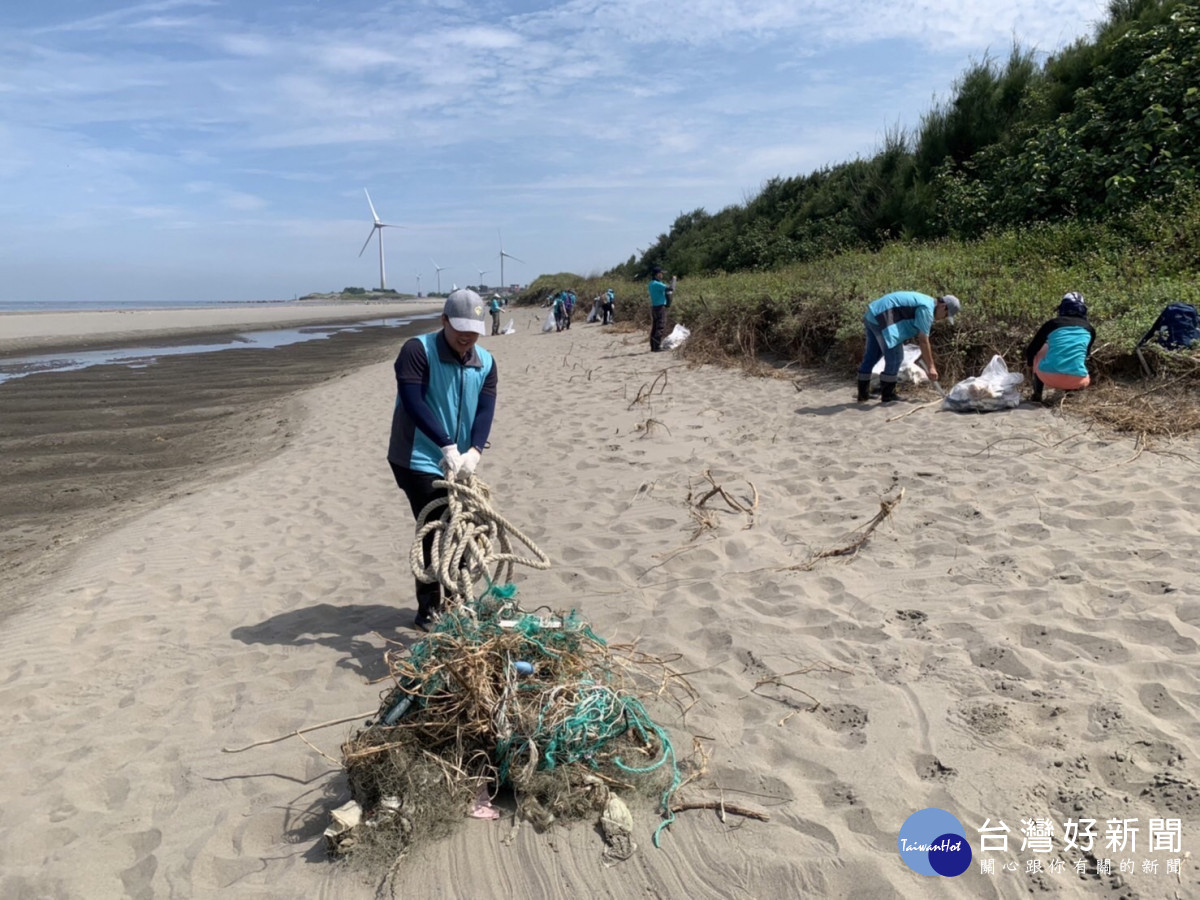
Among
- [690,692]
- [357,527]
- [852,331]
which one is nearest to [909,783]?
[690,692]

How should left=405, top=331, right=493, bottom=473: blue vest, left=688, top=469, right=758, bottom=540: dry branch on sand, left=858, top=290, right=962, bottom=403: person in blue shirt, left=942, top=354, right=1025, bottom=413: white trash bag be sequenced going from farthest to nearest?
1. left=858, top=290, right=962, bottom=403: person in blue shirt
2. left=942, top=354, right=1025, bottom=413: white trash bag
3. left=688, top=469, right=758, bottom=540: dry branch on sand
4. left=405, top=331, right=493, bottom=473: blue vest

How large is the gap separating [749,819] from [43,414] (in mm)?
12345

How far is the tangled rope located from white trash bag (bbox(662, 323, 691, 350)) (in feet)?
34.8

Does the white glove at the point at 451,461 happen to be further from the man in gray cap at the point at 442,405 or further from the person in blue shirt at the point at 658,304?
the person in blue shirt at the point at 658,304

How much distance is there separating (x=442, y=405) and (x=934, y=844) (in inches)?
98.9

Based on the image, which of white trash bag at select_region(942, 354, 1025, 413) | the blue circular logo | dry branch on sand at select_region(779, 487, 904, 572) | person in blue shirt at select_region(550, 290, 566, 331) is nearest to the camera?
the blue circular logo

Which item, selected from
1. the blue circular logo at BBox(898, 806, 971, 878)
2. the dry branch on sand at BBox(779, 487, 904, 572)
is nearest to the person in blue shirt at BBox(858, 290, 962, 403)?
the dry branch on sand at BBox(779, 487, 904, 572)

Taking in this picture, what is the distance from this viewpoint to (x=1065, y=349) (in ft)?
20.4

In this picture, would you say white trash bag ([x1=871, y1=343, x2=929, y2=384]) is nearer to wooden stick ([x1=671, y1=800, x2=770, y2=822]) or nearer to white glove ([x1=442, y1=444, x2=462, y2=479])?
white glove ([x1=442, y1=444, x2=462, y2=479])

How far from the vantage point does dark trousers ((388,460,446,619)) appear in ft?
11.4

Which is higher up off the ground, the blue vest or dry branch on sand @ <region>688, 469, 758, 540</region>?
the blue vest

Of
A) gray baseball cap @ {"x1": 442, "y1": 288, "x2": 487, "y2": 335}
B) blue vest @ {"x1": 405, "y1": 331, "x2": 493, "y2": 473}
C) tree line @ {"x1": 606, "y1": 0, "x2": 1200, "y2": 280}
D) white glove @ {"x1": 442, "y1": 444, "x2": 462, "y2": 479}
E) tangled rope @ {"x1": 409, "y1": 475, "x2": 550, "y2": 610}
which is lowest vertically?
tangled rope @ {"x1": 409, "y1": 475, "x2": 550, "y2": 610}

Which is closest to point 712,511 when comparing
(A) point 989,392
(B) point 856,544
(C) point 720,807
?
(B) point 856,544

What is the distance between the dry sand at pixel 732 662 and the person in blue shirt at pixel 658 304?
691 centimetres
